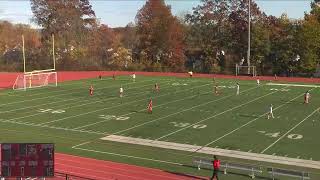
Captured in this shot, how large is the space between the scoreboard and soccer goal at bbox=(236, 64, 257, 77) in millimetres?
52790

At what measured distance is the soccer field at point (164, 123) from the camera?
77.6 ft

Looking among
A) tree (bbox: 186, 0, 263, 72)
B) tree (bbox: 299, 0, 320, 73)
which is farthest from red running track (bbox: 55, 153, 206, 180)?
tree (bbox: 186, 0, 263, 72)

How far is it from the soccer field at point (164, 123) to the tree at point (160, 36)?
3183 cm

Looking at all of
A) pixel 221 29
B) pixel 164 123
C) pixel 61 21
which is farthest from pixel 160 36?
pixel 164 123

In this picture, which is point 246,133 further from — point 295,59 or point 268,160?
point 295,59

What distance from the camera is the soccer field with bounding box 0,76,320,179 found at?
2364 centimetres

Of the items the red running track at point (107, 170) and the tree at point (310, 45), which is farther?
the tree at point (310, 45)

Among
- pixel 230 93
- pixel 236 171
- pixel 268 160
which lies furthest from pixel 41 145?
pixel 230 93

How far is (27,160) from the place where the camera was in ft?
48.7

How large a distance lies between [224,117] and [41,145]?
18.9 metres

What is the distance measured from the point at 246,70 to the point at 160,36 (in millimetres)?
15761

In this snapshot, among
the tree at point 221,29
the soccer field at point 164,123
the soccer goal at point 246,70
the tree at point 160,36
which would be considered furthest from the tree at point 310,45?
the soccer field at point 164,123

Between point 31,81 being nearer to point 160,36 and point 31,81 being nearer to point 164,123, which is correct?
point 164,123

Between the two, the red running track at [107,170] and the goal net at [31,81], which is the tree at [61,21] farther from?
the red running track at [107,170]
